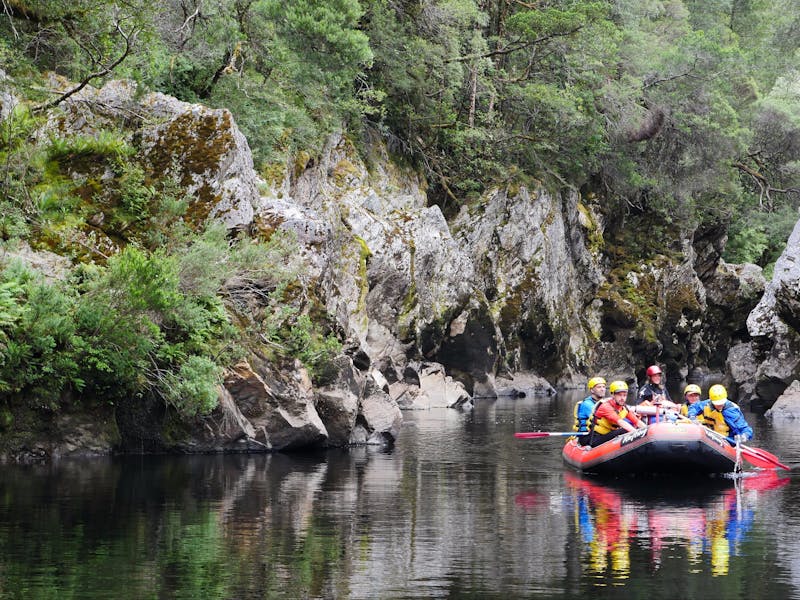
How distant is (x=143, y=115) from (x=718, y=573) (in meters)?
17.3

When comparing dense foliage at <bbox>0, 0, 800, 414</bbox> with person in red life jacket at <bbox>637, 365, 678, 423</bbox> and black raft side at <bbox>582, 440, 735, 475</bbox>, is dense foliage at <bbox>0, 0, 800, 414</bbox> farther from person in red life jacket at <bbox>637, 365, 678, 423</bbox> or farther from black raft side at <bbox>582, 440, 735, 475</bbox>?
black raft side at <bbox>582, 440, 735, 475</bbox>

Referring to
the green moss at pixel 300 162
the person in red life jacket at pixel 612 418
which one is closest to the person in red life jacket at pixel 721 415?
the person in red life jacket at pixel 612 418

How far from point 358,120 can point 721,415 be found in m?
20.3

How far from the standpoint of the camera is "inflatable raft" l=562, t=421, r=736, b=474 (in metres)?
18.5

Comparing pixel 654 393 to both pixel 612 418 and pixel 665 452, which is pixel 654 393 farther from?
pixel 665 452

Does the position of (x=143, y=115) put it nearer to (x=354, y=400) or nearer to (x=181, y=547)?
(x=354, y=400)

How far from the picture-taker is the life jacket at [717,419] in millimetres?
20984

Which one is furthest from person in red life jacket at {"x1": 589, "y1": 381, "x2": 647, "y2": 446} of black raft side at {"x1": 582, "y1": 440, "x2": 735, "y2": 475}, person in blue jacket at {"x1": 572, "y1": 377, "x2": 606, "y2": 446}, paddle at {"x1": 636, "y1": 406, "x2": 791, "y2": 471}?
black raft side at {"x1": 582, "y1": 440, "x2": 735, "y2": 475}

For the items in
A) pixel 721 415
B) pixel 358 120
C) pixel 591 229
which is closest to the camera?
pixel 721 415

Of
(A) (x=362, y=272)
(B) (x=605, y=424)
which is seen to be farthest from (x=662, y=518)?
(A) (x=362, y=272)

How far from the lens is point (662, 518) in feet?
48.4

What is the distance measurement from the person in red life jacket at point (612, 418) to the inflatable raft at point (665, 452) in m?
0.56

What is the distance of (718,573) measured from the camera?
10.9 meters

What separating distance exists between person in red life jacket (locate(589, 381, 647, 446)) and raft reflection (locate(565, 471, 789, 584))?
3.15ft
